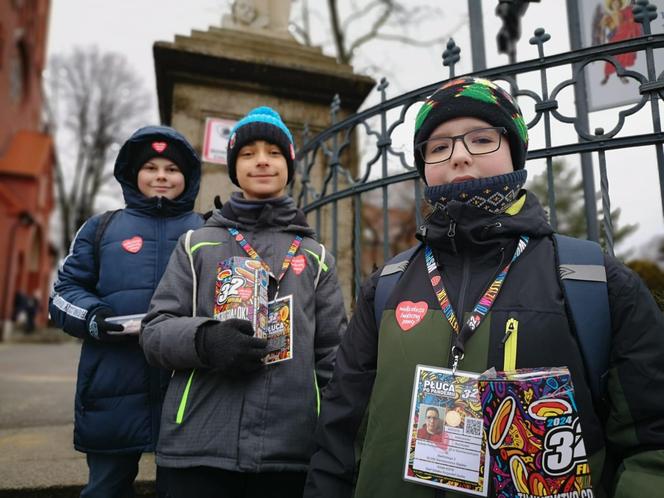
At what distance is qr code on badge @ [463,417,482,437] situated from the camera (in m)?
1.07

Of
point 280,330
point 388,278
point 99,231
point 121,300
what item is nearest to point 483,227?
point 388,278

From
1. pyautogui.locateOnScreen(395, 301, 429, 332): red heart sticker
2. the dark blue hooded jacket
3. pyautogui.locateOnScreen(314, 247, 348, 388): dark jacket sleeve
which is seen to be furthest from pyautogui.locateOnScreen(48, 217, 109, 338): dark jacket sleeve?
pyautogui.locateOnScreen(395, 301, 429, 332): red heart sticker

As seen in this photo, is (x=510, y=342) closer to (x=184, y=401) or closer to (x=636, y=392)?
(x=636, y=392)

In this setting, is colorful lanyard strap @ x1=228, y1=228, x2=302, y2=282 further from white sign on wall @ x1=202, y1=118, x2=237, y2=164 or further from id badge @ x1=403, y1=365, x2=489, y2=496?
white sign on wall @ x1=202, y1=118, x2=237, y2=164

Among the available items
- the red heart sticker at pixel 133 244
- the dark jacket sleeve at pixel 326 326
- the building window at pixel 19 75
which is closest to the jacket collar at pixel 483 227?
the dark jacket sleeve at pixel 326 326

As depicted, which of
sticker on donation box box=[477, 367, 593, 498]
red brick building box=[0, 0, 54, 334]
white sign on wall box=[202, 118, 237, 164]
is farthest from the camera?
red brick building box=[0, 0, 54, 334]

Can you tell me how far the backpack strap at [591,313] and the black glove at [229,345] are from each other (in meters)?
0.85

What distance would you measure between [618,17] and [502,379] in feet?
11.4

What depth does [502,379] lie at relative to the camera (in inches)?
39.6

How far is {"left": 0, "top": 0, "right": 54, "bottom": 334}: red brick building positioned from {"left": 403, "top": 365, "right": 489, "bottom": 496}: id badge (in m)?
20.0

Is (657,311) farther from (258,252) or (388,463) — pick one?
(258,252)

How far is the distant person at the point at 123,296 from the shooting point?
1842 mm

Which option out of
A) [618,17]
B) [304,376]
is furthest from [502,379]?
[618,17]

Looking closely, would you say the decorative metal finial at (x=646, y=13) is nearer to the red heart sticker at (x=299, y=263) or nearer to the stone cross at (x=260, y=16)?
the red heart sticker at (x=299, y=263)
